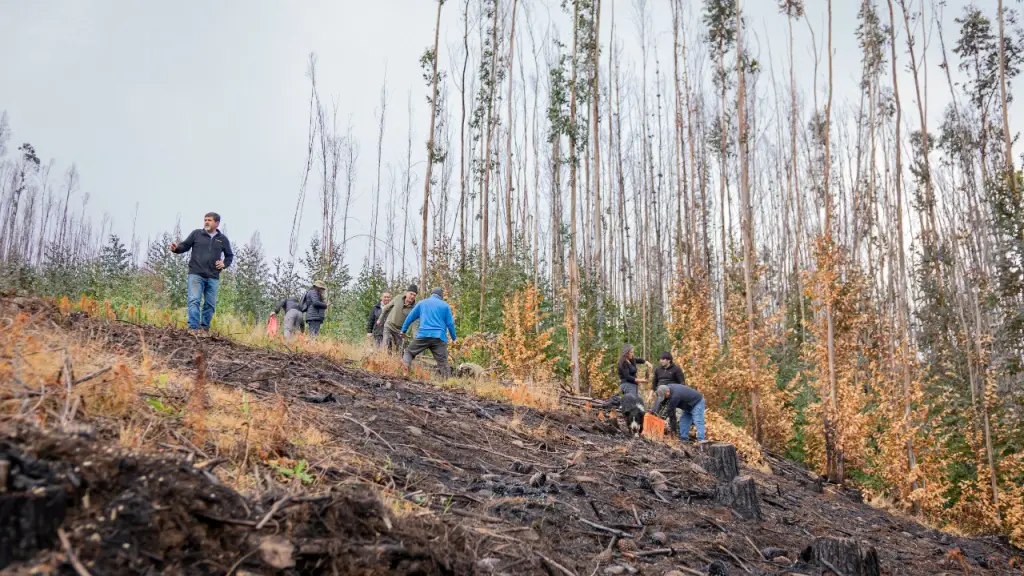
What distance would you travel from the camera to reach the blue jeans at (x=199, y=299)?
348 inches

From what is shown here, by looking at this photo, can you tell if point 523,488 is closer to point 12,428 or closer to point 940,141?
point 12,428

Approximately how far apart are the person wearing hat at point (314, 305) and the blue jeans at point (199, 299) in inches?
125

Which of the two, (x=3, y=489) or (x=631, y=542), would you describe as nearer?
(x=3, y=489)

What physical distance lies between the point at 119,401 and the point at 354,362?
6.10 m

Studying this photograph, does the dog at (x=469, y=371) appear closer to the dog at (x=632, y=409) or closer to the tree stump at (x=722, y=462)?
the dog at (x=632, y=409)

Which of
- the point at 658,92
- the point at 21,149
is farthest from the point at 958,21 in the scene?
the point at 21,149

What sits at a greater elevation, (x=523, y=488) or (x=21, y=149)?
(x=21, y=149)

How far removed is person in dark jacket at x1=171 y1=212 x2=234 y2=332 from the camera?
8812mm

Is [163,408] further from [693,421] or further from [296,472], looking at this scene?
[693,421]

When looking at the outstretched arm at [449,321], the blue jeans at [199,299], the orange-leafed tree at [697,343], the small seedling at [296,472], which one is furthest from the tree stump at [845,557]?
the orange-leafed tree at [697,343]

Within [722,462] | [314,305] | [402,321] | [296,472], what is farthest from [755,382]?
[296,472]

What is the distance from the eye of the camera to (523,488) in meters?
4.39

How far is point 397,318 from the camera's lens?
11.9 m

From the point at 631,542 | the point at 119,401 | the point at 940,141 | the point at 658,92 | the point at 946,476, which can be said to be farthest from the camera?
the point at 658,92
